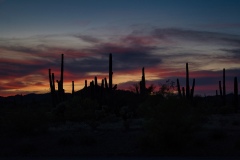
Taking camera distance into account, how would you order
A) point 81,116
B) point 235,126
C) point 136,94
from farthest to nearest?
point 136,94 → point 81,116 → point 235,126

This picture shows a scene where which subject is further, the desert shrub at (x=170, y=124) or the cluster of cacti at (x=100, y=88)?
the cluster of cacti at (x=100, y=88)

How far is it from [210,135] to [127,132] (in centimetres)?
567

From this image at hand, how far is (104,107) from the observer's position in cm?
4800

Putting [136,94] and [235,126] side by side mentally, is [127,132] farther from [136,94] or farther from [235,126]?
[136,94]

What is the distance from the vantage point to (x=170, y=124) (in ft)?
77.5

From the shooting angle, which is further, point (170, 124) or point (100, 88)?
point (100, 88)

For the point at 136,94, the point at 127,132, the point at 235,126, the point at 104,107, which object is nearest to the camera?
the point at 127,132

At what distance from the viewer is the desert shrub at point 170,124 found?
76.4ft

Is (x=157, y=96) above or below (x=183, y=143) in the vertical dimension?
above

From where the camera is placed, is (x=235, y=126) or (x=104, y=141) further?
(x=235, y=126)

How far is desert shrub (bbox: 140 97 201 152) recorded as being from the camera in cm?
2328

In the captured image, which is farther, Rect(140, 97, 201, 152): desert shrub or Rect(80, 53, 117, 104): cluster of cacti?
Rect(80, 53, 117, 104): cluster of cacti

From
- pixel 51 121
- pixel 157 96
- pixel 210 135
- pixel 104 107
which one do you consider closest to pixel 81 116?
pixel 51 121

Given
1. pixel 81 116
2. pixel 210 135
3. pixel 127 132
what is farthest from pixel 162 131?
pixel 81 116
